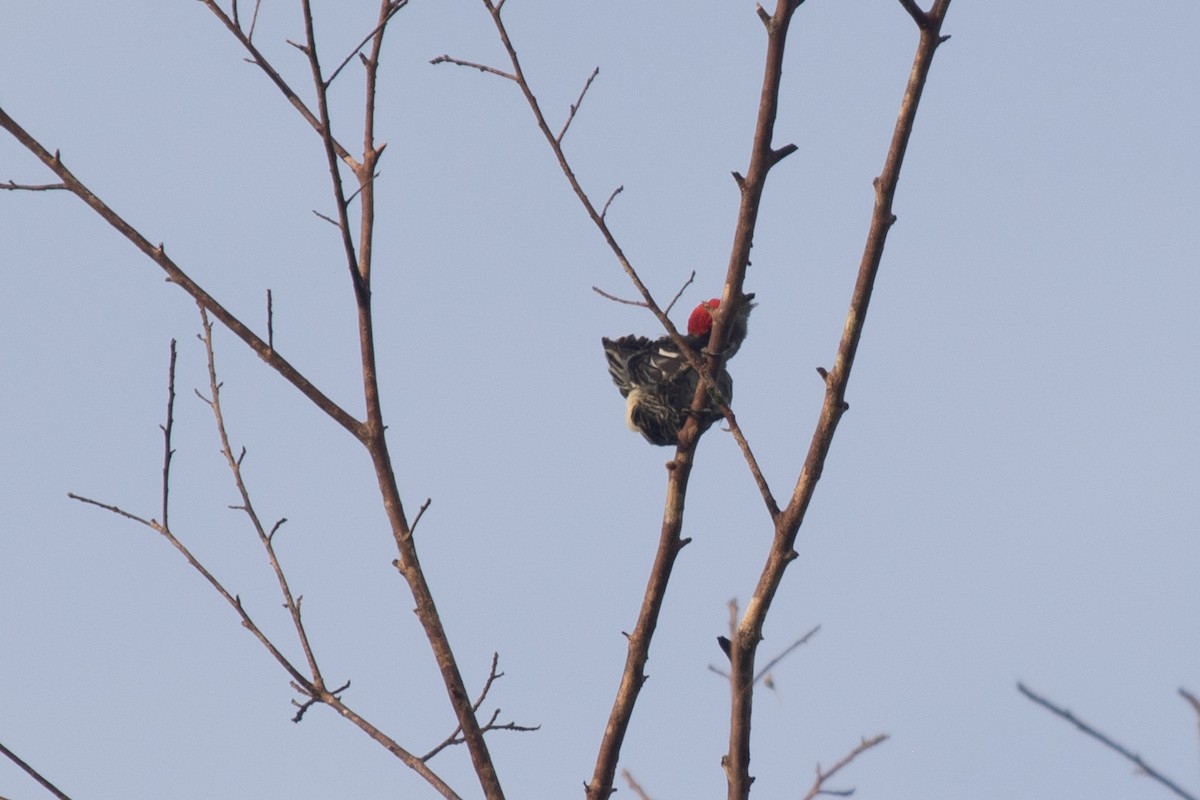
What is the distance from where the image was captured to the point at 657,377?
7812 millimetres

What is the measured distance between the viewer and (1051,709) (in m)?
1.99

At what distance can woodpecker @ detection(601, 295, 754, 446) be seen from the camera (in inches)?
306

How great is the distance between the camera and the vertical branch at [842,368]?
306 cm

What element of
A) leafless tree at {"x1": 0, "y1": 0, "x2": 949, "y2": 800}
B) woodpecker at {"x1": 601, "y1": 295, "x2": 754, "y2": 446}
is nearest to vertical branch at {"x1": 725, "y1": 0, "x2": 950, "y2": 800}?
leafless tree at {"x1": 0, "y1": 0, "x2": 949, "y2": 800}

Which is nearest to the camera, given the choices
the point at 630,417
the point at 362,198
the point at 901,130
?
the point at 901,130

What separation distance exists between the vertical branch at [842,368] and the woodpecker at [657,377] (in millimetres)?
4441

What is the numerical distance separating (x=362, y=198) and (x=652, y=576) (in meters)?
1.21

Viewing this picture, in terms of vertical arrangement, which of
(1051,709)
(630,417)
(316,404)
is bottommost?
(1051,709)

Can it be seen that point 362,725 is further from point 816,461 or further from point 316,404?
point 816,461

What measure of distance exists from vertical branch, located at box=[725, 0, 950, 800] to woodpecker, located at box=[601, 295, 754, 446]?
4441 millimetres

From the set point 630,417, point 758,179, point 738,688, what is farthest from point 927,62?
point 630,417

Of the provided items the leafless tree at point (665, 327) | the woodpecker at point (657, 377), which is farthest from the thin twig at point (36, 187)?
the woodpecker at point (657, 377)

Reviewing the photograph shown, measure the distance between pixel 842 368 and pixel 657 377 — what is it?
4.68 m

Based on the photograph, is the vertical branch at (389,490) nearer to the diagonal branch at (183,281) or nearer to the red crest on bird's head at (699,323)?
the diagonal branch at (183,281)
